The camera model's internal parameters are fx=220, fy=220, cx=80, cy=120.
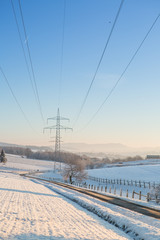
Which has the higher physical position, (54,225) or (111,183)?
(54,225)

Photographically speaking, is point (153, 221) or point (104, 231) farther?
point (153, 221)

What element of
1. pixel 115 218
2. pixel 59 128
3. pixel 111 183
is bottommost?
pixel 111 183

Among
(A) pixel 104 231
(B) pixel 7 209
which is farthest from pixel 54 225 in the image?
(B) pixel 7 209

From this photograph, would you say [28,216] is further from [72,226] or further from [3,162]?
[3,162]

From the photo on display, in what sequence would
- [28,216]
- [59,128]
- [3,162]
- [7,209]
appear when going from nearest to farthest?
[28,216]
[7,209]
[59,128]
[3,162]

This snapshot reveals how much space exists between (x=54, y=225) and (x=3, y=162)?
128 meters

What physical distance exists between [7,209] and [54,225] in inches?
141

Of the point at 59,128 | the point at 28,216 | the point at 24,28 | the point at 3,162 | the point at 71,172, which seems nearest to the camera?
the point at 28,216

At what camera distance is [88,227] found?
10414 mm

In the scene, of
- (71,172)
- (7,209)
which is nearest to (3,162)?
(71,172)

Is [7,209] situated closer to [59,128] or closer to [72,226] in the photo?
[72,226]

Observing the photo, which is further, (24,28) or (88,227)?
(24,28)

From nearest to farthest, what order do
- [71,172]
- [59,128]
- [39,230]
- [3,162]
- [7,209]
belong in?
[39,230] < [7,209] < [59,128] < [71,172] < [3,162]

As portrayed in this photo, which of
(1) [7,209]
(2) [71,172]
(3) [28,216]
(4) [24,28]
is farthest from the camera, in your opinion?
(2) [71,172]
